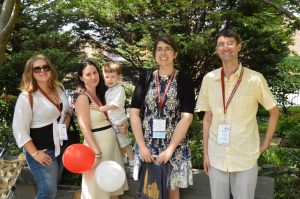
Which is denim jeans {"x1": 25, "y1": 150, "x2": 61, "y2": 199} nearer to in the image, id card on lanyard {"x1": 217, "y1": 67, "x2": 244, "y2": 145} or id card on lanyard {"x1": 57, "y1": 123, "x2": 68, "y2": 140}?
id card on lanyard {"x1": 57, "y1": 123, "x2": 68, "y2": 140}

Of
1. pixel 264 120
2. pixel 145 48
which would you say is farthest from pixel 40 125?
pixel 264 120

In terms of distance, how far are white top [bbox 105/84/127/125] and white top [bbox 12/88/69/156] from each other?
0.45 metres

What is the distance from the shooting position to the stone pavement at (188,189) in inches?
151

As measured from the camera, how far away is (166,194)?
127 inches

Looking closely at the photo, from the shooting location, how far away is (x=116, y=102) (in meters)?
3.49

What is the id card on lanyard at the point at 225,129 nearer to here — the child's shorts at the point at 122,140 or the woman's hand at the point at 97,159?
the child's shorts at the point at 122,140

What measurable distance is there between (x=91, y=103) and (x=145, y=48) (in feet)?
25.6

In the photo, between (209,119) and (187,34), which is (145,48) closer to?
(187,34)

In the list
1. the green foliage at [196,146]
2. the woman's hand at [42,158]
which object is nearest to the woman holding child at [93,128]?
the woman's hand at [42,158]

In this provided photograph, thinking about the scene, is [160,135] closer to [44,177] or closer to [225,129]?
[225,129]

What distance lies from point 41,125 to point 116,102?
2.39ft

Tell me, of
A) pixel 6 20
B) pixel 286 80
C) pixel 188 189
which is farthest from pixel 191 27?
pixel 188 189

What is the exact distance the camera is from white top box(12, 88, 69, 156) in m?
3.20

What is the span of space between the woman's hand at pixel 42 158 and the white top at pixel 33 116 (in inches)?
4.2
